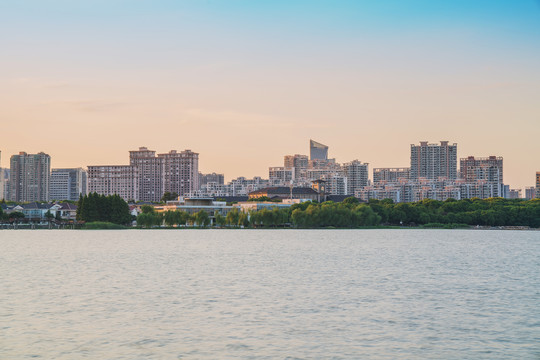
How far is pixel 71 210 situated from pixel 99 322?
17004cm

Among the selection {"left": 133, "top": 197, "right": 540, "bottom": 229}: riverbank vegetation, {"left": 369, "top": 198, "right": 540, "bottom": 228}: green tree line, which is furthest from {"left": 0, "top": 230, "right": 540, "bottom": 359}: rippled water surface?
{"left": 369, "top": 198, "right": 540, "bottom": 228}: green tree line

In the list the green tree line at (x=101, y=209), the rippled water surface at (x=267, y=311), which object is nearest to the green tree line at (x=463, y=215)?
the green tree line at (x=101, y=209)

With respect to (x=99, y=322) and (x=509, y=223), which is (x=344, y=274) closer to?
(x=99, y=322)

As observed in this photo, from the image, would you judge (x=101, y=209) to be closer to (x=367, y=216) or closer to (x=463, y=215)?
(x=367, y=216)

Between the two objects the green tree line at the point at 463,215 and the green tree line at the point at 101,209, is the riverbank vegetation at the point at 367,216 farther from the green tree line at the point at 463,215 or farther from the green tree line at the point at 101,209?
the green tree line at the point at 101,209

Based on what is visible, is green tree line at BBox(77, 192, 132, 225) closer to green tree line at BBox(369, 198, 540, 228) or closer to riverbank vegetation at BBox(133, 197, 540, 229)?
riverbank vegetation at BBox(133, 197, 540, 229)

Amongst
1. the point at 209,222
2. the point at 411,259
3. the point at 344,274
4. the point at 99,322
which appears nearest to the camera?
the point at 99,322

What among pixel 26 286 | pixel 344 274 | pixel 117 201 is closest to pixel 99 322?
pixel 26 286

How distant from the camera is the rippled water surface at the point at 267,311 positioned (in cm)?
2228

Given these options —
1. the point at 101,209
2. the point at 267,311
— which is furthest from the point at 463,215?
the point at 267,311

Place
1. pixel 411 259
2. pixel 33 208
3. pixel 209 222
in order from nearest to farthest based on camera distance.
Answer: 1. pixel 411 259
2. pixel 209 222
3. pixel 33 208

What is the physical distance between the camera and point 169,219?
478ft

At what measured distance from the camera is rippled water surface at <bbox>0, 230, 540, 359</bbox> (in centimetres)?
2228

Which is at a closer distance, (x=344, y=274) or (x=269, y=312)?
(x=269, y=312)
